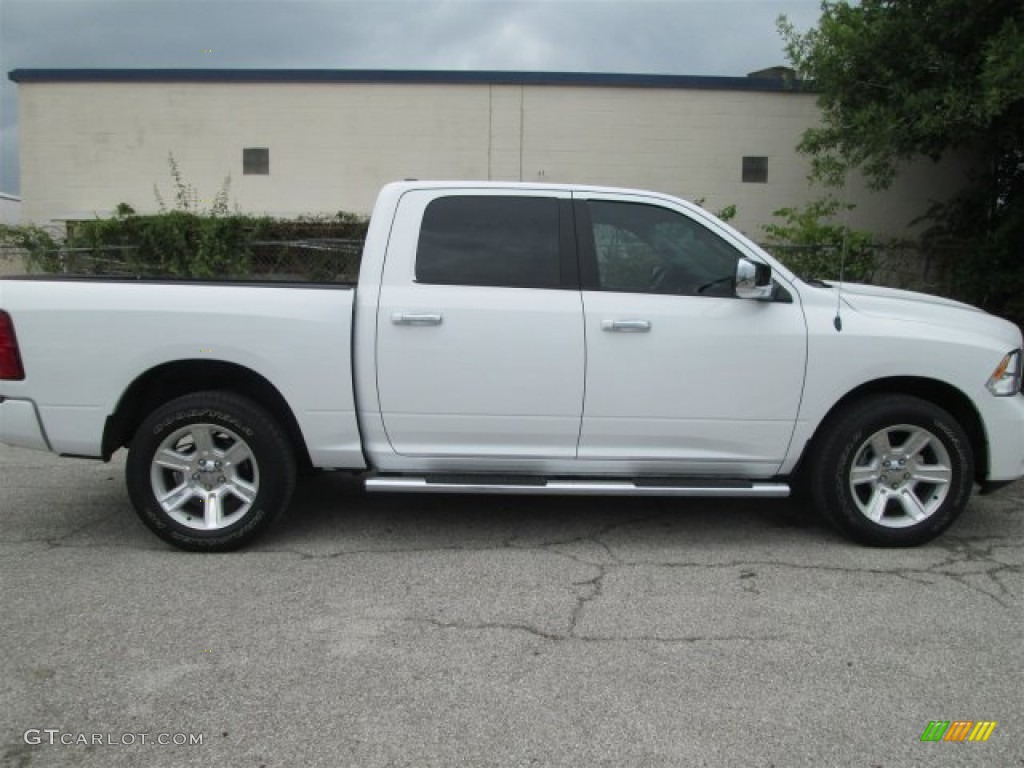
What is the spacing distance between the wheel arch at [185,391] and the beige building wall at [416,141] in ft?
30.9

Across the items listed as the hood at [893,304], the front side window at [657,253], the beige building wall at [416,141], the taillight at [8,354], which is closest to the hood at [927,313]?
the hood at [893,304]

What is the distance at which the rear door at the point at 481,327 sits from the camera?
14.2ft

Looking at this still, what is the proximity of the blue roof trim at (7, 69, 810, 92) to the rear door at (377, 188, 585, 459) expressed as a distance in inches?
372

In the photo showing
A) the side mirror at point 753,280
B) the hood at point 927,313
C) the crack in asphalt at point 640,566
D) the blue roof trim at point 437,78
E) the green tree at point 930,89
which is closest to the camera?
the crack in asphalt at point 640,566

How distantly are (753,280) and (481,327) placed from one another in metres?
1.43

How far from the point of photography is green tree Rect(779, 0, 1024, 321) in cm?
793

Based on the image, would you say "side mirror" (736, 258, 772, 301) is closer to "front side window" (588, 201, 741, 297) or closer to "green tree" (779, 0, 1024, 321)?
"front side window" (588, 201, 741, 297)

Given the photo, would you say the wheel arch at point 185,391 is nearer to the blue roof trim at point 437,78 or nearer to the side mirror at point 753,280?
the side mirror at point 753,280

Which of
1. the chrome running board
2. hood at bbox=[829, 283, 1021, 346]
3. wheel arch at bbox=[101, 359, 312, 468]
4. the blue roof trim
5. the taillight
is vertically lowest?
the chrome running board

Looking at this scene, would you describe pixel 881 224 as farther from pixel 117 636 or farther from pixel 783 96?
pixel 117 636

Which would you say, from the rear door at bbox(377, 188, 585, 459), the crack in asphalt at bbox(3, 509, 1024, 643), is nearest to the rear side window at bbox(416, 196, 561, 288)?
the rear door at bbox(377, 188, 585, 459)

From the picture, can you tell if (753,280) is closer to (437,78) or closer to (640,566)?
(640,566)

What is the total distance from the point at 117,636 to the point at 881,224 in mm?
13136

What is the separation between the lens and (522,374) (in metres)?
4.36
